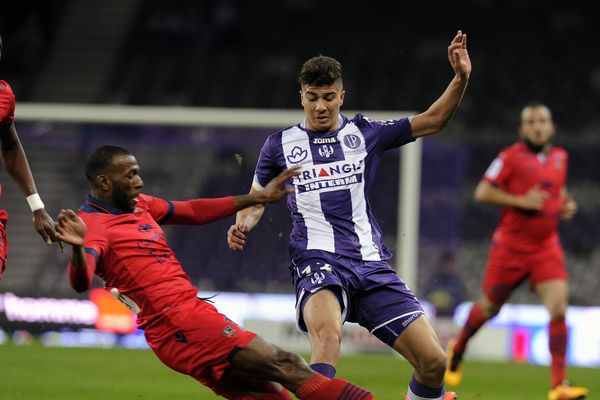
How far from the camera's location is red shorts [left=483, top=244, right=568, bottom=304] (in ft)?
29.0

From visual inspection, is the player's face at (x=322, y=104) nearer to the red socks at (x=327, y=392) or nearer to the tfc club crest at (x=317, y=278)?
the tfc club crest at (x=317, y=278)

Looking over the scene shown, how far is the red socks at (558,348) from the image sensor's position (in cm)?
812

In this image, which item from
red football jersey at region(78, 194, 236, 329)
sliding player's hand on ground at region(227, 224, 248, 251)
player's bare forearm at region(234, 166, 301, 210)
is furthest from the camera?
sliding player's hand on ground at region(227, 224, 248, 251)

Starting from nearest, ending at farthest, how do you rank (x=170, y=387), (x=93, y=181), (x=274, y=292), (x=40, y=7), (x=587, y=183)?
(x=93, y=181) → (x=170, y=387) → (x=274, y=292) → (x=587, y=183) → (x=40, y=7)

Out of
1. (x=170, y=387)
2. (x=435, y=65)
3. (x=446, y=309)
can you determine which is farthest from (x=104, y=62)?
(x=170, y=387)

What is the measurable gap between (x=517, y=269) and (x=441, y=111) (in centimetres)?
338

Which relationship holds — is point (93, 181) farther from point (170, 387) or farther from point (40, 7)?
point (40, 7)

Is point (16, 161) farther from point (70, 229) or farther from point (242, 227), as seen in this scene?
point (70, 229)

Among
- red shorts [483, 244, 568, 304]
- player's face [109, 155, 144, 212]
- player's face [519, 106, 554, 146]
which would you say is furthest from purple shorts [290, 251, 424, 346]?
player's face [519, 106, 554, 146]

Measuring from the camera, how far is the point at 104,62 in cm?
2303

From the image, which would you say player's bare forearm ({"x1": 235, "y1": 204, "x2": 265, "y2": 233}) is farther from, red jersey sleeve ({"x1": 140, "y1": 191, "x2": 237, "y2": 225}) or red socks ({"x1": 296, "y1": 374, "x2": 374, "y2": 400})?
red socks ({"x1": 296, "y1": 374, "x2": 374, "y2": 400})

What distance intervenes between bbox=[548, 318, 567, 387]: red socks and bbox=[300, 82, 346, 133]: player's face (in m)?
3.25

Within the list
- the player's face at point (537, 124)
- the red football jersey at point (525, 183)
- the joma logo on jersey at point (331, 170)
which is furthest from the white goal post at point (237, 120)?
the joma logo on jersey at point (331, 170)

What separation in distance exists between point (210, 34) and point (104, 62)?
2.37 m
